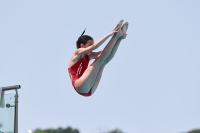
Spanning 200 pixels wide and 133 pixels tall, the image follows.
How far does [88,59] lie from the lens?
40.7ft

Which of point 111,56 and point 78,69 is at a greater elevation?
point 111,56

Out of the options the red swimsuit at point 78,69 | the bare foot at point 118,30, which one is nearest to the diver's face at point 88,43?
the red swimsuit at point 78,69

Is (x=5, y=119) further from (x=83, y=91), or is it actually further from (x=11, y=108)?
(x=83, y=91)

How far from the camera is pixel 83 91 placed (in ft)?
39.9

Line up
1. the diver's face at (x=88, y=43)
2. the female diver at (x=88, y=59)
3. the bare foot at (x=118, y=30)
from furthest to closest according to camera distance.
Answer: the diver's face at (x=88, y=43), the female diver at (x=88, y=59), the bare foot at (x=118, y=30)

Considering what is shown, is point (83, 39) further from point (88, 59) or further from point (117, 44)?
point (117, 44)

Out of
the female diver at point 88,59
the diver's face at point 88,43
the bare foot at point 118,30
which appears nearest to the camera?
the bare foot at point 118,30

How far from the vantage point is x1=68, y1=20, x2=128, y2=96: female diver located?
1191 centimetres

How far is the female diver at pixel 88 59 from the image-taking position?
11906 millimetres

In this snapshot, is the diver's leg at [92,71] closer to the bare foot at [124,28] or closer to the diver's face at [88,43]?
the bare foot at [124,28]

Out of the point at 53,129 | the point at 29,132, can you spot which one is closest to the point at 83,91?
the point at 29,132

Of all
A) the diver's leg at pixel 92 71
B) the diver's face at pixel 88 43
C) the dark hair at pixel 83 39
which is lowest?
the diver's leg at pixel 92 71

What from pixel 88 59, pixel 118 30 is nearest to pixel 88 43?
pixel 88 59

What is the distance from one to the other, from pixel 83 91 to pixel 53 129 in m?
30.0
